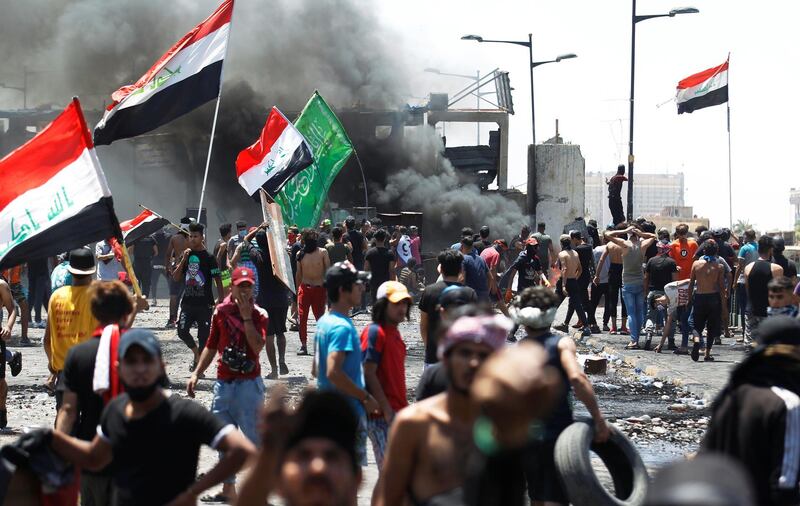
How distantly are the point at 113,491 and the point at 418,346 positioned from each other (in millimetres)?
11815

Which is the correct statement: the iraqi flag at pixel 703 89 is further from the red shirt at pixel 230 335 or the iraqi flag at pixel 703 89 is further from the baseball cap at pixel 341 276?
the baseball cap at pixel 341 276

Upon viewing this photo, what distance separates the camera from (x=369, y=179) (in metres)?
38.9

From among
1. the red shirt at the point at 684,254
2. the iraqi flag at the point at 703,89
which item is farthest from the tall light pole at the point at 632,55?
the red shirt at the point at 684,254

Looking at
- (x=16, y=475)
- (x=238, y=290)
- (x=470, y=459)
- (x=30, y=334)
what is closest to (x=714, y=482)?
(x=470, y=459)

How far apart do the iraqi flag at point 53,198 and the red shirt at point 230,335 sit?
2.72 ft

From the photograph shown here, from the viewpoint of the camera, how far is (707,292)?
14.1 m

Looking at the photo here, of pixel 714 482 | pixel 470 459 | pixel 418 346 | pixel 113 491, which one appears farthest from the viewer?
pixel 418 346

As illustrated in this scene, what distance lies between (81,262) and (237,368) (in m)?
1.22

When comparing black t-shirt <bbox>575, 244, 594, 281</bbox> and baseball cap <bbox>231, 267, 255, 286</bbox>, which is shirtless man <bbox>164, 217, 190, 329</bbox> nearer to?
black t-shirt <bbox>575, 244, 594, 281</bbox>

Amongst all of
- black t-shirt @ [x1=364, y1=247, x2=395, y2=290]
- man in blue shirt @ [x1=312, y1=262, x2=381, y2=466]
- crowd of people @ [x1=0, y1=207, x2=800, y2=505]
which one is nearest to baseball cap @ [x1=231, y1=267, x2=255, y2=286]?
crowd of people @ [x1=0, y1=207, x2=800, y2=505]

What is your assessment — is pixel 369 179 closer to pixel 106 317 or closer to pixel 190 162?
pixel 190 162

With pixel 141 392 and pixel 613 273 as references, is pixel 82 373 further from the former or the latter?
pixel 613 273

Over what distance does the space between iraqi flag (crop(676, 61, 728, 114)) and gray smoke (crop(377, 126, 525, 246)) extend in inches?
287

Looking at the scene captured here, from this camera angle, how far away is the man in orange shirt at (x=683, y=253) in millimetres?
16516
